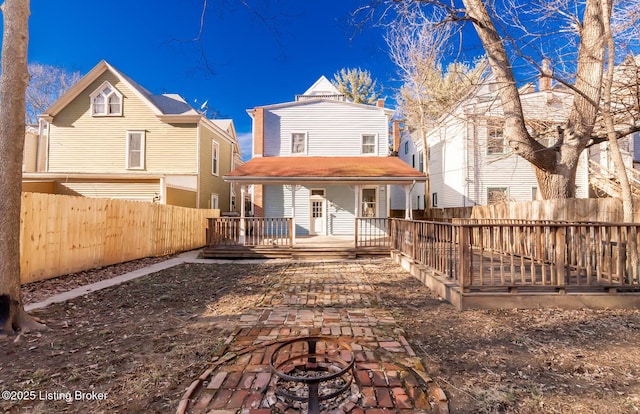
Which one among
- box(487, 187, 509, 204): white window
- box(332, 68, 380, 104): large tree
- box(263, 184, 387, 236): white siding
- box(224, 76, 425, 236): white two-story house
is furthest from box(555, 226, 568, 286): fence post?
box(332, 68, 380, 104): large tree

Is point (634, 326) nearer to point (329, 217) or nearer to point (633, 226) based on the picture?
point (633, 226)

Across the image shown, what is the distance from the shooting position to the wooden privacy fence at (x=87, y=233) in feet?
20.4

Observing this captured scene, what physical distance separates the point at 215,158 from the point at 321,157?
675cm

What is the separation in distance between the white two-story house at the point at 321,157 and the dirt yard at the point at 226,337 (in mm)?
8907

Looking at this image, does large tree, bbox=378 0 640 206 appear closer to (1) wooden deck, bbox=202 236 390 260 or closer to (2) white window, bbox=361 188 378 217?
(1) wooden deck, bbox=202 236 390 260

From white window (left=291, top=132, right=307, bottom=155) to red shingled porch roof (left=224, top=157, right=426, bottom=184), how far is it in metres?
1.08

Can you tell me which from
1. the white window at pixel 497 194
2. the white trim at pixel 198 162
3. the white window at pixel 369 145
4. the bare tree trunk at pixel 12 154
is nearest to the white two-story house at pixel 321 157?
the white window at pixel 369 145

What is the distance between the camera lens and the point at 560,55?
Result: 6.17 meters

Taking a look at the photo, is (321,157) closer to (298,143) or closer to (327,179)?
(298,143)

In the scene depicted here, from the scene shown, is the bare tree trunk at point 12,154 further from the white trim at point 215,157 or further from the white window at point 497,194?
the white window at point 497,194

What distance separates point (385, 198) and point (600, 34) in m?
10.0

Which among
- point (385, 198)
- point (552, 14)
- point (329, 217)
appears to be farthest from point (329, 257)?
point (552, 14)

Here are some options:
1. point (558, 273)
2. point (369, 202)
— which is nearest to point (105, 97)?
point (369, 202)

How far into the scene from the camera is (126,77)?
1605 cm
